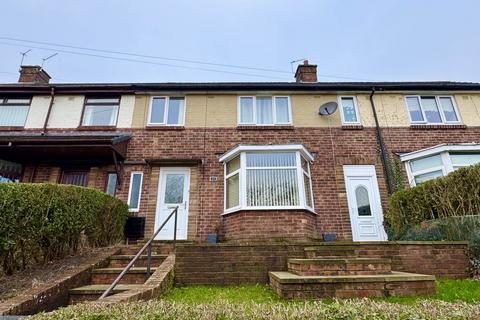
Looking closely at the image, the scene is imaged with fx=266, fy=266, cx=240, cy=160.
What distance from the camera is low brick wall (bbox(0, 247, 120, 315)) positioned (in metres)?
3.41

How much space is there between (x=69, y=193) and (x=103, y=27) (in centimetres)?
5523

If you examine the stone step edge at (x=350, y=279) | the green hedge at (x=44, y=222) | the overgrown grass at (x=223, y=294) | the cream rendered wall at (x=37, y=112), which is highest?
the cream rendered wall at (x=37, y=112)

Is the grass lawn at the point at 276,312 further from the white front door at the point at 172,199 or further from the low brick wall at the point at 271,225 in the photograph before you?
the white front door at the point at 172,199

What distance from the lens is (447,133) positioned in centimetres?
964

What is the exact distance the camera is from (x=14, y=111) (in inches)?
390

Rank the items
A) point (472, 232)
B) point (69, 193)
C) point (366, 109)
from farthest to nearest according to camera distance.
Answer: point (366, 109) → point (69, 193) → point (472, 232)

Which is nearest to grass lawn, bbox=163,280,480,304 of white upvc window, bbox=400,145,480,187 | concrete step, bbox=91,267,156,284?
concrete step, bbox=91,267,156,284

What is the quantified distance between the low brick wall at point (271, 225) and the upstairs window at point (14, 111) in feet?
28.5

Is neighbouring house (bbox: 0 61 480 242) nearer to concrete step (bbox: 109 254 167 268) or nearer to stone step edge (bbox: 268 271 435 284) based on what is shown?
concrete step (bbox: 109 254 167 268)

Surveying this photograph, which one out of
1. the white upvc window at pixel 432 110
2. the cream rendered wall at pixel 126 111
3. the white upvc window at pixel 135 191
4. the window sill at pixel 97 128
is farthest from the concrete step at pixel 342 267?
the window sill at pixel 97 128

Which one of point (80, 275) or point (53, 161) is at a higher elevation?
point (53, 161)

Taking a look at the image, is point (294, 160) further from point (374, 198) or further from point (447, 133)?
point (447, 133)

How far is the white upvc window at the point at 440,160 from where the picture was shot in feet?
27.5

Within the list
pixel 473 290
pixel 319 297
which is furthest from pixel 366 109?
pixel 319 297
